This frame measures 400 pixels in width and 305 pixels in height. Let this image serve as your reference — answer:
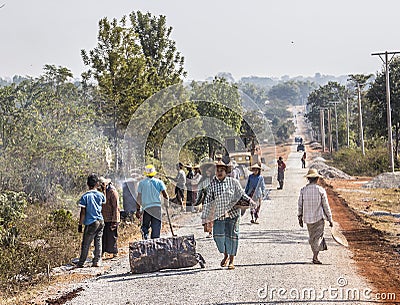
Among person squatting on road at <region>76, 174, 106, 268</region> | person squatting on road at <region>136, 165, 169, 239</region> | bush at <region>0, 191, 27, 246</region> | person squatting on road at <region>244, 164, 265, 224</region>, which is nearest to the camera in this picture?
person squatting on road at <region>76, 174, 106, 268</region>

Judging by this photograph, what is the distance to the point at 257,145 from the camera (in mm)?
34344

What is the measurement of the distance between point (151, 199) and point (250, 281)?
329cm

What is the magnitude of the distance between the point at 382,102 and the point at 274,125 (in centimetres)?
8968

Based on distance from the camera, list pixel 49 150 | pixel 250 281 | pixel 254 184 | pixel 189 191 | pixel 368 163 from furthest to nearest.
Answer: pixel 368 163 < pixel 189 191 < pixel 49 150 < pixel 254 184 < pixel 250 281

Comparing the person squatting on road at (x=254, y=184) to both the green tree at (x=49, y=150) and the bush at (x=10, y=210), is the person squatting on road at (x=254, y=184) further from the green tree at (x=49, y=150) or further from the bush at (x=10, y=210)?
the green tree at (x=49, y=150)

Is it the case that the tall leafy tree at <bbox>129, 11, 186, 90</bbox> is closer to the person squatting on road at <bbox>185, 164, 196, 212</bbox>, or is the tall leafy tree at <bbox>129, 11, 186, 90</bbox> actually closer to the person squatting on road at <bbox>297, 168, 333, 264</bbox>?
the person squatting on road at <bbox>185, 164, 196, 212</bbox>

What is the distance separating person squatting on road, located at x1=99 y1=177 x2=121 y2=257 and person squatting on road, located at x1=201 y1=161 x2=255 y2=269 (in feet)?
8.44

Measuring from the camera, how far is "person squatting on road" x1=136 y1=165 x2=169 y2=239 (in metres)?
12.3

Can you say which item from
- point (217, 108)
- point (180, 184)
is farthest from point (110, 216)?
point (217, 108)

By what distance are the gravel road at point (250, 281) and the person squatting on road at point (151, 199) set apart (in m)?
0.88

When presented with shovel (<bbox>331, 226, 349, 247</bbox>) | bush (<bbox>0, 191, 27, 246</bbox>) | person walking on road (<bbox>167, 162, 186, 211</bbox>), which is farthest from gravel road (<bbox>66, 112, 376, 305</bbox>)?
person walking on road (<bbox>167, 162, 186, 211</bbox>)

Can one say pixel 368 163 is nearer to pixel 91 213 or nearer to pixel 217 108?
pixel 217 108

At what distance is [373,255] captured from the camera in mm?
12562

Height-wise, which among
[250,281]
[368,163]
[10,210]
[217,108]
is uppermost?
[217,108]
